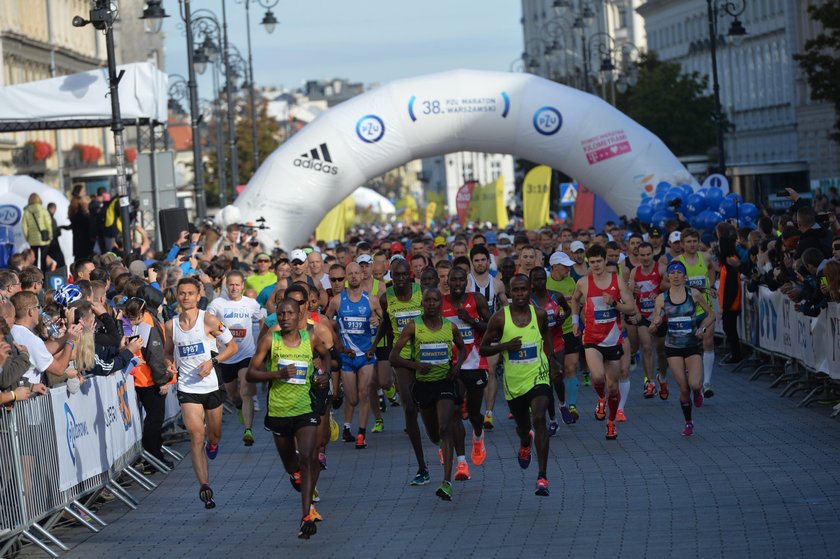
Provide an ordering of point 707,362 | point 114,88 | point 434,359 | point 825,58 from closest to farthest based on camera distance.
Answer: point 434,359
point 707,362
point 114,88
point 825,58

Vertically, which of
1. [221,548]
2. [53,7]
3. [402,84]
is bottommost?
[221,548]

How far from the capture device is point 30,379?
1209cm

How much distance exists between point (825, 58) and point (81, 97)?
2373 centimetres

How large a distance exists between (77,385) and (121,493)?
1.45 meters

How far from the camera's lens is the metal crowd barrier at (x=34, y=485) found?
1085cm

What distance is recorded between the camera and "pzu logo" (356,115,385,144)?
32188 millimetres

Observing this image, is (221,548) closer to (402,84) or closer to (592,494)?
(592,494)

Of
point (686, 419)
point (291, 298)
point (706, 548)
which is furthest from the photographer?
point (686, 419)

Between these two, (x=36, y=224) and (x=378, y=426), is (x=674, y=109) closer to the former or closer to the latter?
(x=36, y=224)

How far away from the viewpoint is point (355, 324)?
1662 cm

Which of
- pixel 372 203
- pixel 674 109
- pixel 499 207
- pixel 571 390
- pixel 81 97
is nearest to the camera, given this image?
pixel 571 390

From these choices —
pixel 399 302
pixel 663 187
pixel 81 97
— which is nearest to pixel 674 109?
pixel 663 187

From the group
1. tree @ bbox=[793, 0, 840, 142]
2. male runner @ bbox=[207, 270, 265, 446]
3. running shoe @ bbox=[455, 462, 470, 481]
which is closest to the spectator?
male runner @ bbox=[207, 270, 265, 446]

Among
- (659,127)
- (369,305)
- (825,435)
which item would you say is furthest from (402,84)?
(659,127)
